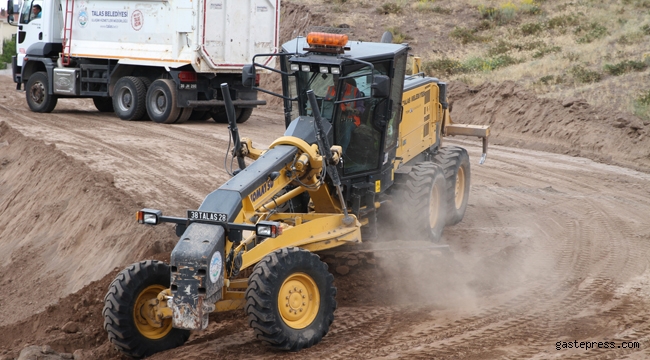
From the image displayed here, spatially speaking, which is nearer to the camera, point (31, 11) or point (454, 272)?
point (454, 272)

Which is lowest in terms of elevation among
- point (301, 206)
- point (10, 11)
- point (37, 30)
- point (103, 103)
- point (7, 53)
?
point (301, 206)

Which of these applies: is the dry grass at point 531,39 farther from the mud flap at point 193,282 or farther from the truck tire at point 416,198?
the mud flap at point 193,282

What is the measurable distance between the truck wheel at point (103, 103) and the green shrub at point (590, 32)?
14.8 meters

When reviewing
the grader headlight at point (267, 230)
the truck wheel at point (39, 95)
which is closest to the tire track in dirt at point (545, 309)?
the grader headlight at point (267, 230)

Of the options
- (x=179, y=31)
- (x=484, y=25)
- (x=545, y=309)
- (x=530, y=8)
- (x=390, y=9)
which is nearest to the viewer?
(x=545, y=309)

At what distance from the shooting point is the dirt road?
680cm

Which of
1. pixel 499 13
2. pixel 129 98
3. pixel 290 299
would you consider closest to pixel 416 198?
pixel 290 299

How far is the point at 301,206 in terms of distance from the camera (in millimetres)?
8445

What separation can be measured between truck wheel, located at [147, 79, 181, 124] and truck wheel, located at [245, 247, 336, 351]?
41.3 feet

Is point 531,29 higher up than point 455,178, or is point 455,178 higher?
point 531,29

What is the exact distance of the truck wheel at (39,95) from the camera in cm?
2066

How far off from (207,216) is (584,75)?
666 inches

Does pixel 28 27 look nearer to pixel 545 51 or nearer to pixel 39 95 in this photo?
pixel 39 95

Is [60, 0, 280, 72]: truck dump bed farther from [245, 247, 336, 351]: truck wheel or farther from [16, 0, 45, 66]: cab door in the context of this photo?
[245, 247, 336, 351]: truck wheel
